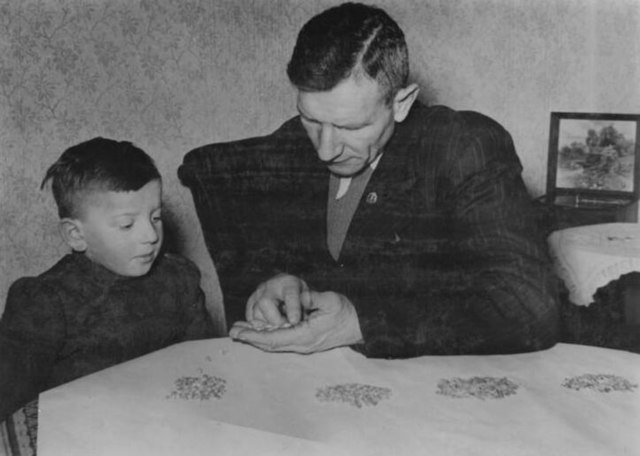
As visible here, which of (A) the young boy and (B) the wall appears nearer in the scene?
(A) the young boy

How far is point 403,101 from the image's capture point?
1.19m

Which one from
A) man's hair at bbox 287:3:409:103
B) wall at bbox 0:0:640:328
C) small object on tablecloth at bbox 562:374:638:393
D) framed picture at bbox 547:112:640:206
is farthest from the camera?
framed picture at bbox 547:112:640:206

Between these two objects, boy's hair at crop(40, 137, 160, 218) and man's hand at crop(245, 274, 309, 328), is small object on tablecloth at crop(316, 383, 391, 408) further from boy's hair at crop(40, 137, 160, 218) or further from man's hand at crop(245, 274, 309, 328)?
boy's hair at crop(40, 137, 160, 218)

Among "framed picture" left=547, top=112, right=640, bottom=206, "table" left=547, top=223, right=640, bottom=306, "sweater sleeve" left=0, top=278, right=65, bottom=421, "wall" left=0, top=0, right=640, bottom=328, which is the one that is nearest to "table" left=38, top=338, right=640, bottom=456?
"sweater sleeve" left=0, top=278, right=65, bottom=421

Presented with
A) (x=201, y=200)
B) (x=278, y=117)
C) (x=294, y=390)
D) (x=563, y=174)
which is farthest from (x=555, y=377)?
(x=563, y=174)

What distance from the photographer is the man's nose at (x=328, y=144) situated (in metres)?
1.11

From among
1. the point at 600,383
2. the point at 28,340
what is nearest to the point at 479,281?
the point at 600,383

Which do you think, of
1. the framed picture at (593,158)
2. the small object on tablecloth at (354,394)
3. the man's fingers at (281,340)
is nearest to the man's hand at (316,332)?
the man's fingers at (281,340)

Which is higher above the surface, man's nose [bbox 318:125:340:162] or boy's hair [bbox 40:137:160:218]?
man's nose [bbox 318:125:340:162]

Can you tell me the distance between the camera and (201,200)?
4.95 ft

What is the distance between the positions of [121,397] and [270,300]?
0.99ft

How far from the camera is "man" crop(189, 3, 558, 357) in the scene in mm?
966

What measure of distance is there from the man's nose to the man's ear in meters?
0.13

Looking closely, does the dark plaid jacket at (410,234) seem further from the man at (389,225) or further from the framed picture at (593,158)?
the framed picture at (593,158)
